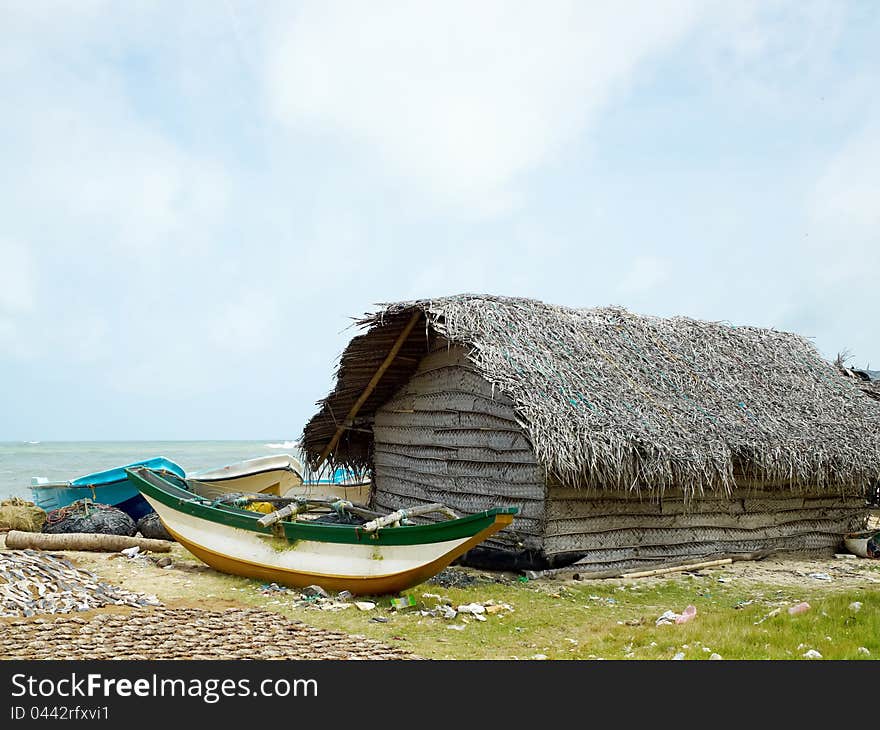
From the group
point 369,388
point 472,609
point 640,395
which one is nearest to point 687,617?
point 472,609

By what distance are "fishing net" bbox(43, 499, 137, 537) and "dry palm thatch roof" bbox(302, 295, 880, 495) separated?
3323 millimetres

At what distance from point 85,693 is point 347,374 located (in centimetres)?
747

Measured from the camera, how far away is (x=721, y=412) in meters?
10.7

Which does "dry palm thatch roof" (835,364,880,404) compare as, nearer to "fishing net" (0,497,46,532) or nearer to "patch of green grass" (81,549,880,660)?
"patch of green grass" (81,549,880,660)

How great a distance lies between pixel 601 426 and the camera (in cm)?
912

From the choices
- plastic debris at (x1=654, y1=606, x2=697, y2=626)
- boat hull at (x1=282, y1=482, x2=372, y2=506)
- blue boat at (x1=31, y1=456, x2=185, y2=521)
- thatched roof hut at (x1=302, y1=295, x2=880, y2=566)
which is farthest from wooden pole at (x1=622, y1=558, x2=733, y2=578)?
blue boat at (x1=31, y1=456, x2=185, y2=521)

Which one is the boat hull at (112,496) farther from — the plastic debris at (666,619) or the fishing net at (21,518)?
the plastic debris at (666,619)

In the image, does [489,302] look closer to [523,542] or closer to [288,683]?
[523,542]

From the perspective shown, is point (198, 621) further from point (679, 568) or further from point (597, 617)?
point (679, 568)

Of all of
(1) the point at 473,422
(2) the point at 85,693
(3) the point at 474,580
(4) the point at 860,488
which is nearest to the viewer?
(2) the point at 85,693

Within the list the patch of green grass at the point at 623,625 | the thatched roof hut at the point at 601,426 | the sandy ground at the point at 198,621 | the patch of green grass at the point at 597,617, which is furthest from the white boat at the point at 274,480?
the patch of green grass at the point at 623,625

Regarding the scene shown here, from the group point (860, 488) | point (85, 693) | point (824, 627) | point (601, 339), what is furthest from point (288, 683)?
point (860, 488)

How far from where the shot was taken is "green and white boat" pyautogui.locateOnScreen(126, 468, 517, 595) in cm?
727

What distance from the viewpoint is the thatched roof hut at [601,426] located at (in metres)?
9.31
